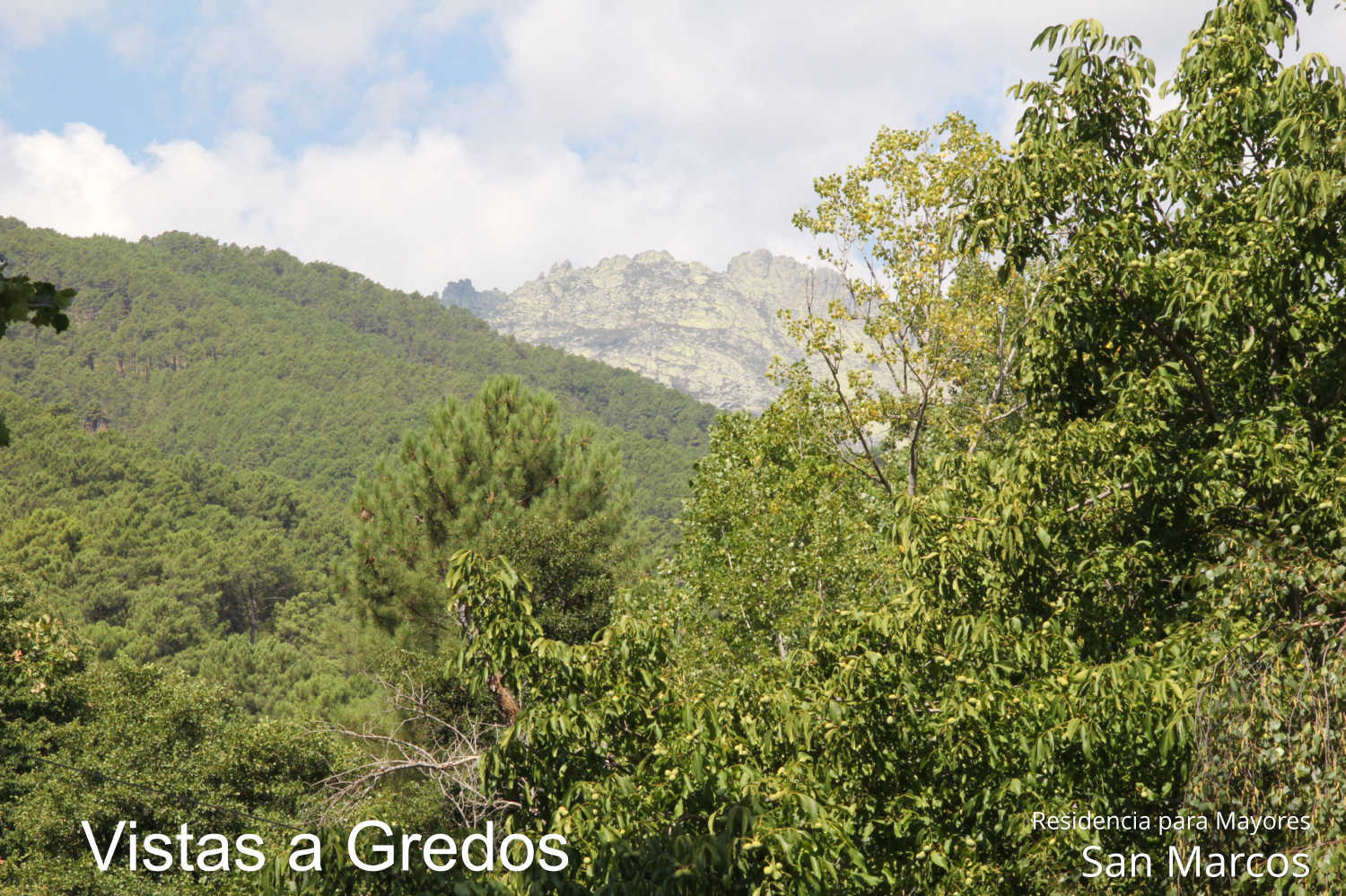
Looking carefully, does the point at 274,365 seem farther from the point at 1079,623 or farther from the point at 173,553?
the point at 1079,623

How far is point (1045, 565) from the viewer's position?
18.0ft

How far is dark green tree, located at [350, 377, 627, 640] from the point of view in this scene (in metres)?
18.3

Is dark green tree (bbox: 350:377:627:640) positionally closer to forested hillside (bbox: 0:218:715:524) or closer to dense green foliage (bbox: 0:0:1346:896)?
dense green foliage (bbox: 0:0:1346:896)

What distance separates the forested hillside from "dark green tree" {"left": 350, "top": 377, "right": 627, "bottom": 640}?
49.9 metres

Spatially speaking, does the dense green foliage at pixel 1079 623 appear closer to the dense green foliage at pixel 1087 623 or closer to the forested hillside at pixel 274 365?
the dense green foliage at pixel 1087 623

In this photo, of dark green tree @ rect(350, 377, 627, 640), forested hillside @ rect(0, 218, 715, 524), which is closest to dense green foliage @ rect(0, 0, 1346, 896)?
dark green tree @ rect(350, 377, 627, 640)

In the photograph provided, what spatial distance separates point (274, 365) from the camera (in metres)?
117

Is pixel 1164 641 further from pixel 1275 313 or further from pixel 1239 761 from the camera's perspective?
pixel 1275 313

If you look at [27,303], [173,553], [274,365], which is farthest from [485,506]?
[274,365]

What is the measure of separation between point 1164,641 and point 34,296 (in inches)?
183

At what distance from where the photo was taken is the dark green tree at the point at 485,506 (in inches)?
722

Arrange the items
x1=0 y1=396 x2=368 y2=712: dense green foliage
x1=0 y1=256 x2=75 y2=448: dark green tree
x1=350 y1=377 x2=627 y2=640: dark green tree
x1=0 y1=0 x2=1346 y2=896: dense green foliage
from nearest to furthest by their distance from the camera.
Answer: x1=0 y1=256 x2=75 y2=448: dark green tree → x1=0 y1=0 x2=1346 y2=896: dense green foliage → x1=350 y1=377 x2=627 y2=640: dark green tree → x1=0 y1=396 x2=368 y2=712: dense green foliage

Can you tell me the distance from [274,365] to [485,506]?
106842mm

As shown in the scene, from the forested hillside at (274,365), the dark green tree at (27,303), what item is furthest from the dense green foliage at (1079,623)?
the forested hillside at (274,365)
